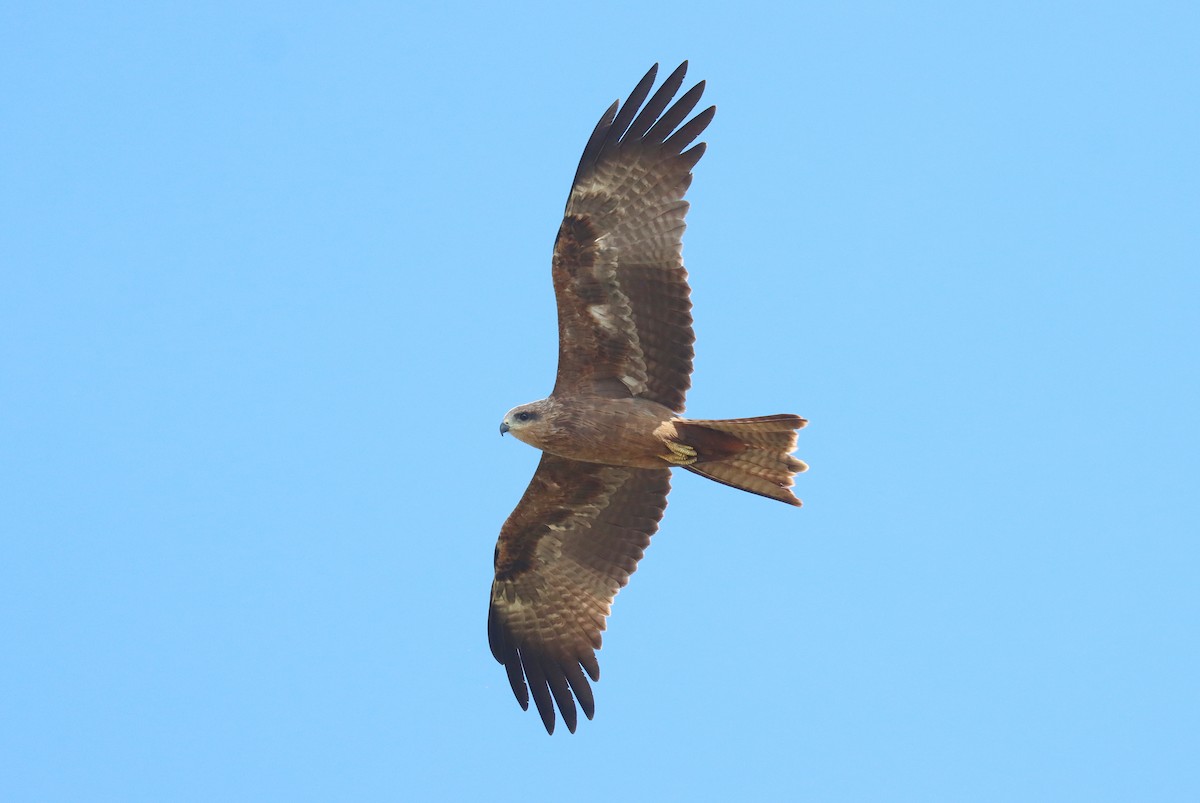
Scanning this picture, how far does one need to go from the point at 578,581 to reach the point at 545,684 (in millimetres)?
792

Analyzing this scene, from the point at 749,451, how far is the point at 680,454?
469 mm

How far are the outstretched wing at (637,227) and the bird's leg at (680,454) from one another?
0.29 m

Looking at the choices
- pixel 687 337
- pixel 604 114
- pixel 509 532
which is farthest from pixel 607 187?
pixel 509 532

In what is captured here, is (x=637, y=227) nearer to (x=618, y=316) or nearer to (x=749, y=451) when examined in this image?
(x=618, y=316)

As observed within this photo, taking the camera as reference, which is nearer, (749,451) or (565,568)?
(749,451)

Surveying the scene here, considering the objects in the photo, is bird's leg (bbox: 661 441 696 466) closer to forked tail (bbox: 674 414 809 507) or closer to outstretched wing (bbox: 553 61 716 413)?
forked tail (bbox: 674 414 809 507)

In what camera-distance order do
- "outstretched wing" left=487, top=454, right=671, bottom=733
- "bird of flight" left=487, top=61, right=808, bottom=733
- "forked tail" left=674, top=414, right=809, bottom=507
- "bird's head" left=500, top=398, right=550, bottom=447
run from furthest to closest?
"outstretched wing" left=487, top=454, right=671, bottom=733 → "bird's head" left=500, top=398, right=550, bottom=447 → "bird of flight" left=487, top=61, right=808, bottom=733 → "forked tail" left=674, top=414, right=809, bottom=507

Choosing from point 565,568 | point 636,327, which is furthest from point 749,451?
point 565,568

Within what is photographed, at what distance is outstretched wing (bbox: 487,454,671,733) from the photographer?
1116 centimetres

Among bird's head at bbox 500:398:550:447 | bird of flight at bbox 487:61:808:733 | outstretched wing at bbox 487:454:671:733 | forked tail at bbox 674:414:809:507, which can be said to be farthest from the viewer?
outstretched wing at bbox 487:454:671:733

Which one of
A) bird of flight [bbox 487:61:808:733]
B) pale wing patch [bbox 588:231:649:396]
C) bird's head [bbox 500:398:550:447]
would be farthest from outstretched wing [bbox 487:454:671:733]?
pale wing patch [bbox 588:231:649:396]

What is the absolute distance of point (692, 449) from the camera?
10266 millimetres

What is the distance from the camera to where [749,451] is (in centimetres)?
1020

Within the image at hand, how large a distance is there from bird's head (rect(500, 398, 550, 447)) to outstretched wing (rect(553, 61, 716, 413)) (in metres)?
0.69
